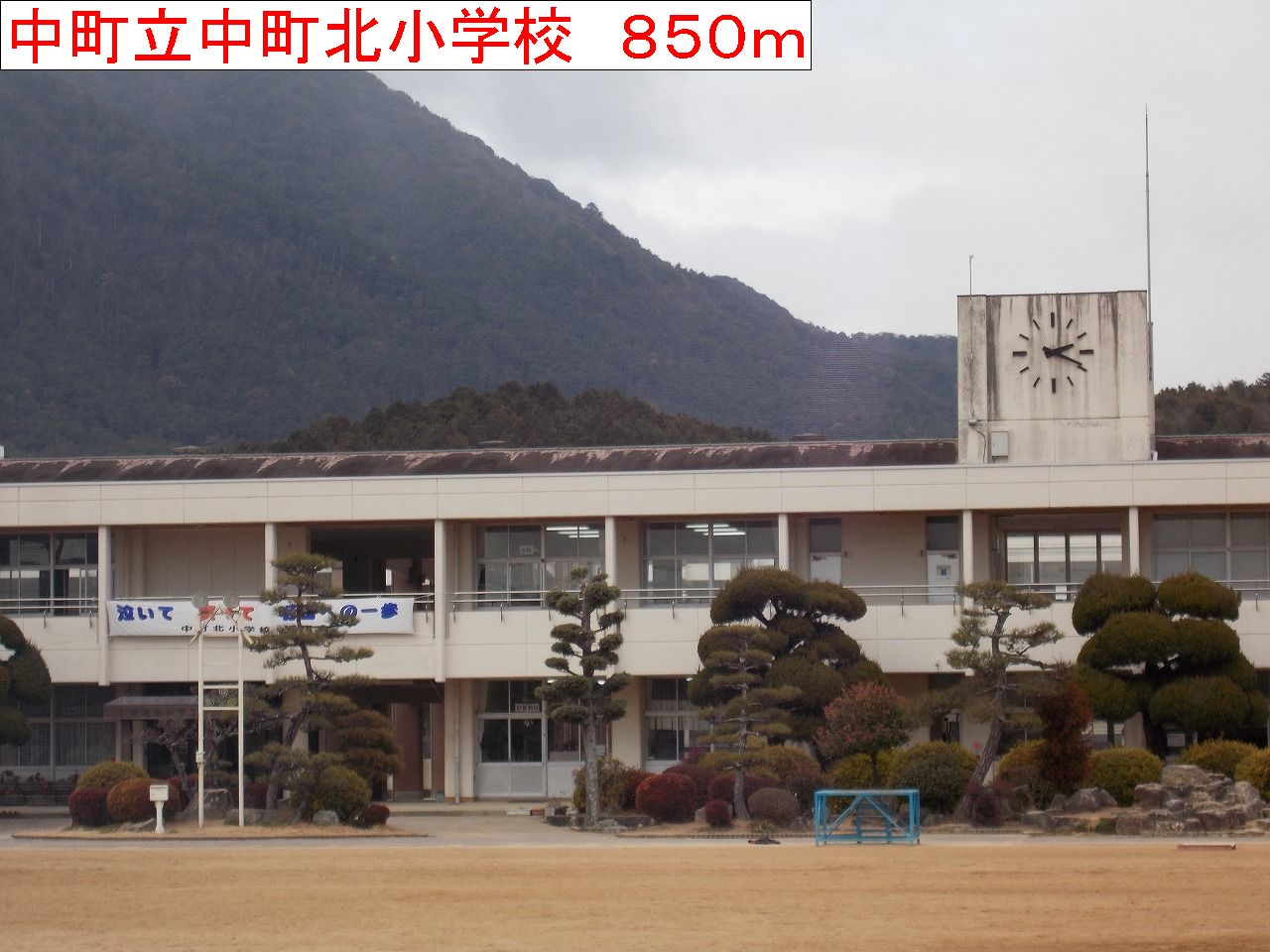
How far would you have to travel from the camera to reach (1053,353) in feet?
137

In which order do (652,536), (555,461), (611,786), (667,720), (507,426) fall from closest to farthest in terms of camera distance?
(611,786)
(667,720)
(652,536)
(555,461)
(507,426)

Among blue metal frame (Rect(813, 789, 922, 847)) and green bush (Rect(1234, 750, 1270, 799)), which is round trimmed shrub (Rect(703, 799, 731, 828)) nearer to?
blue metal frame (Rect(813, 789, 922, 847))

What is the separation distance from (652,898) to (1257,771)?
50.7 ft

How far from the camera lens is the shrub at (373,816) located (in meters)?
32.8

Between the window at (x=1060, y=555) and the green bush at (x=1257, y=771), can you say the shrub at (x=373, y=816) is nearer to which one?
the green bush at (x=1257, y=771)

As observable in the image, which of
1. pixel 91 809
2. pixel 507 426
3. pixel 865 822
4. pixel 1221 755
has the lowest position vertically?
pixel 91 809

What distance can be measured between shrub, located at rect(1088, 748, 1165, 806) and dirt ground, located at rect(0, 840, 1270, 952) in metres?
5.23

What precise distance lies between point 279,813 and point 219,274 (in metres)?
95.5

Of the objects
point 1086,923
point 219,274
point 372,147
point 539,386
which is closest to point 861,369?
point 539,386

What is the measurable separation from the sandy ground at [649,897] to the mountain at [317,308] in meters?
81.1

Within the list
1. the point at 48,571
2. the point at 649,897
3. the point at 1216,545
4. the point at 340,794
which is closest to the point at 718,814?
the point at 340,794

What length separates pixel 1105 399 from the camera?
41.5 meters

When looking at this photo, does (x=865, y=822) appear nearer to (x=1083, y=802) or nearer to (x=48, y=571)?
(x=1083, y=802)

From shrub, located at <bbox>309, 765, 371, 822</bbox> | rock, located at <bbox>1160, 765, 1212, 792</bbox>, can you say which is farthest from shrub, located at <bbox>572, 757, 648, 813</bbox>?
rock, located at <bbox>1160, 765, 1212, 792</bbox>
